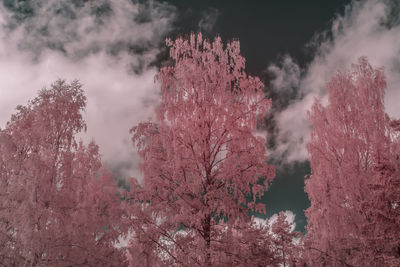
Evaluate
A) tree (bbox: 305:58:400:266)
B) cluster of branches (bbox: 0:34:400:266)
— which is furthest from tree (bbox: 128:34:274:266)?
tree (bbox: 305:58:400:266)

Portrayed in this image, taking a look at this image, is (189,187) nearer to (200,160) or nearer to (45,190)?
(200,160)

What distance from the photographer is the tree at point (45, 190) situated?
6.20m

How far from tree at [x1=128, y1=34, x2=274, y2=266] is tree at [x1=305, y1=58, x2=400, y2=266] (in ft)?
11.6

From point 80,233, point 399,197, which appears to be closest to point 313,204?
point 399,197

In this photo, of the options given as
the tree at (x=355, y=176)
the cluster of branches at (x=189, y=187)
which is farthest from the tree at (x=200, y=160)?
the tree at (x=355, y=176)

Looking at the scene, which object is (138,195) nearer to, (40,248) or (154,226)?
(154,226)

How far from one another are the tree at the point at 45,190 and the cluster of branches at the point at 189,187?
0.03m

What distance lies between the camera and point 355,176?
1042cm

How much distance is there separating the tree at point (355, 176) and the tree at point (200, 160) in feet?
11.6

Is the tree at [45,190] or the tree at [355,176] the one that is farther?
the tree at [355,176]

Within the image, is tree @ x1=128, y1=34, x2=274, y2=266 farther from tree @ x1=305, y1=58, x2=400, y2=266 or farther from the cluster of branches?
tree @ x1=305, y1=58, x2=400, y2=266

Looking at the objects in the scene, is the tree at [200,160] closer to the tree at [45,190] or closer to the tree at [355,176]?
the tree at [45,190]

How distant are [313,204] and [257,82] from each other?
6282 millimetres

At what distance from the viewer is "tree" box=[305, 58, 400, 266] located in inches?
366
